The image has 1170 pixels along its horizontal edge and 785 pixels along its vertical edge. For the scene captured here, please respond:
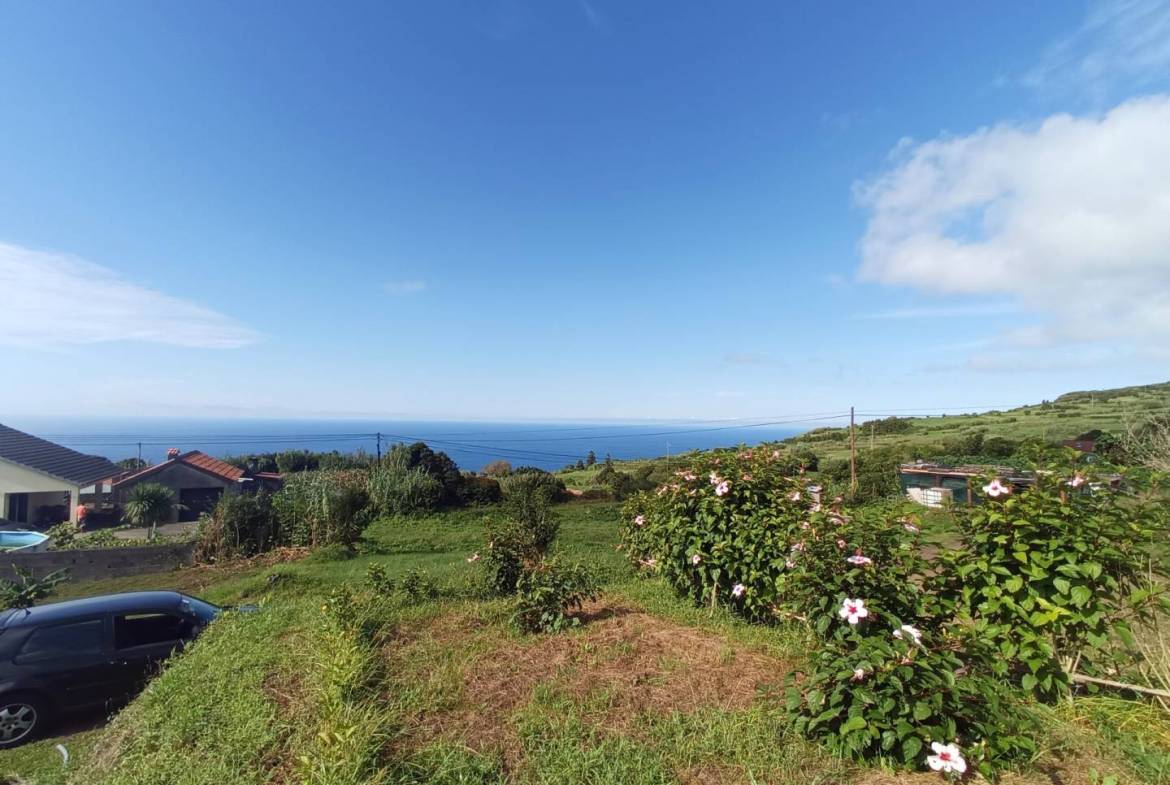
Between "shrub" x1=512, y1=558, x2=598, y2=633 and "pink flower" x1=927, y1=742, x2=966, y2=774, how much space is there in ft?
9.59

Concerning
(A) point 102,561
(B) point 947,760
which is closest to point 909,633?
(B) point 947,760

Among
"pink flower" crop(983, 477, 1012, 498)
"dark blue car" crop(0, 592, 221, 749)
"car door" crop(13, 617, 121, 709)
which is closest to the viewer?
"pink flower" crop(983, 477, 1012, 498)

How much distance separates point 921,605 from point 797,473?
2540 millimetres

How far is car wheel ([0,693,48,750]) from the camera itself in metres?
5.07

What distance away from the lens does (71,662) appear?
5496 mm

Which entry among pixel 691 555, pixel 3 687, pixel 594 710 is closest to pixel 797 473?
pixel 691 555

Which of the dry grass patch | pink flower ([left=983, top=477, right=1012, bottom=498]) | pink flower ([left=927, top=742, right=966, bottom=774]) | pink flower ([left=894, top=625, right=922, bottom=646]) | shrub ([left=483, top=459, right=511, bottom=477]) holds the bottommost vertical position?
shrub ([left=483, top=459, right=511, bottom=477])

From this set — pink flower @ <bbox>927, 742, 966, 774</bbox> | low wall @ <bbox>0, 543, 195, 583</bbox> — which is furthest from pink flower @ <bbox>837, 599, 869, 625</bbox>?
low wall @ <bbox>0, 543, 195, 583</bbox>

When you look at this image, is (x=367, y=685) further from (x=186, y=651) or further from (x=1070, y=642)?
(x=1070, y=642)

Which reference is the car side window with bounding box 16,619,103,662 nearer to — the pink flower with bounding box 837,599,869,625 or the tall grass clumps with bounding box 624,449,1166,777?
the tall grass clumps with bounding box 624,449,1166,777

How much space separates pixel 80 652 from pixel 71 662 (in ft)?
0.36

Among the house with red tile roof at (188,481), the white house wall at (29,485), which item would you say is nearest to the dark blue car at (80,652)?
the house with red tile roof at (188,481)

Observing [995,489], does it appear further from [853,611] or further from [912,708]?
[912,708]

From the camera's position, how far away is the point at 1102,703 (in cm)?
300
